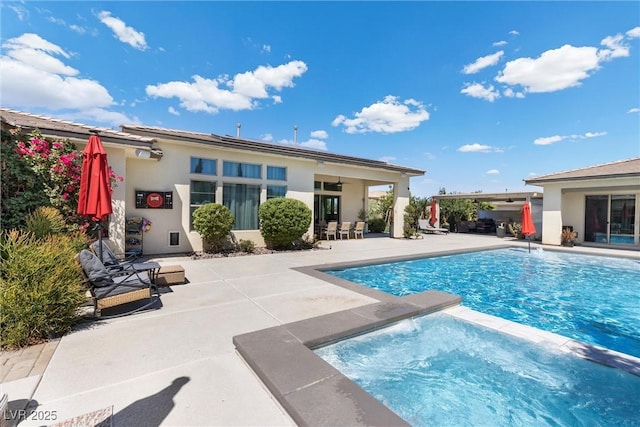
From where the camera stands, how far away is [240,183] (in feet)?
40.0

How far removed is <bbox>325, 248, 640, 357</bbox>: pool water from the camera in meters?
5.53

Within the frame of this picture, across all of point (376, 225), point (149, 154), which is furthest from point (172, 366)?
point (376, 225)

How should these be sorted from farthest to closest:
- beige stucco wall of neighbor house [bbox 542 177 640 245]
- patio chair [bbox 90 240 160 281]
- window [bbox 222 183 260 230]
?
beige stucco wall of neighbor house [bbox 542 177 640 245], window [bbox 222 183 260 230], patio chair [bbox 90 240 160 281]

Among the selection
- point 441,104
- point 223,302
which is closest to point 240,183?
point 223,302

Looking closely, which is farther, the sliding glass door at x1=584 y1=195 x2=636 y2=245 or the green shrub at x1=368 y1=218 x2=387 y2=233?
the green shrub at x1=368 y1=218 x2=387 y2=233

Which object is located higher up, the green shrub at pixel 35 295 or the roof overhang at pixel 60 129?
the roof overhang at pixel 60 129

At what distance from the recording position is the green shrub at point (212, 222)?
34.2ft

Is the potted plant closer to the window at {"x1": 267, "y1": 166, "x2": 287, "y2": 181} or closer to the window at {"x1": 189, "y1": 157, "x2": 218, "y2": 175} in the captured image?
the window at {"x1": 267, "y1": 166, "x2": 287, "y2": 181}

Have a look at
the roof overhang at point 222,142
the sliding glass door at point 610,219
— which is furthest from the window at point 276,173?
the sliding glass door at point 610,219

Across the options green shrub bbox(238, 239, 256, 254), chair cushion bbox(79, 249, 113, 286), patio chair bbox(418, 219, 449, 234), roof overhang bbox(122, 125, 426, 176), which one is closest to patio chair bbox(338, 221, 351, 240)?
roof overhang bbox(122, 125, 426, 176)

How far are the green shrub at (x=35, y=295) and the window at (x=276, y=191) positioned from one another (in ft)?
29.4

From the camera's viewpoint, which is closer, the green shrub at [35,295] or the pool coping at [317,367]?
the pool coping at [317,367]

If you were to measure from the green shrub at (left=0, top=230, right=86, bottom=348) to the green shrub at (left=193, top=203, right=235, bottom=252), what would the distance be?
607 cm

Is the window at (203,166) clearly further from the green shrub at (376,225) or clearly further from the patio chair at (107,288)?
the green shrub at (376,225)
